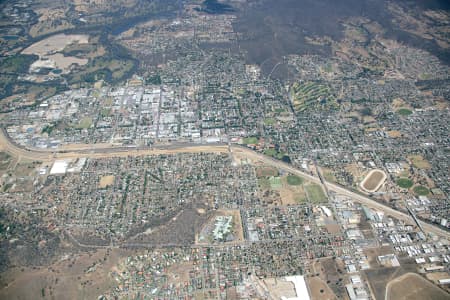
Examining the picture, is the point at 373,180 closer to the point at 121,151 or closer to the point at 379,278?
the point at 379,278

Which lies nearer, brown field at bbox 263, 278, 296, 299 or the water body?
brown field at bbox 263, 278, 296, 299

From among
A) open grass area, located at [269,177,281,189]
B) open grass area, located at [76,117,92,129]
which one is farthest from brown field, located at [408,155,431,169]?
open grass area, located at [76,117,92,129]

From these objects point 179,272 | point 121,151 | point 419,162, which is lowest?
point 179,272

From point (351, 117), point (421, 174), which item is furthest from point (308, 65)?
point (421, 174)

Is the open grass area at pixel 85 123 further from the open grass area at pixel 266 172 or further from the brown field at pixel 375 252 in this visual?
the brown field at pixel 375 252

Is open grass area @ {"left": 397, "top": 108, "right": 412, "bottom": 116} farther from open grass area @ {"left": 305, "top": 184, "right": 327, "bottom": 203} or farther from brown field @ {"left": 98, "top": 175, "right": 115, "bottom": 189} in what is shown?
brown field @ {"left": 98, "top": 175, "right": 115, "bottom": 189}

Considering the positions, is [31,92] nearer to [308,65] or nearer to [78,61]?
[78,61]

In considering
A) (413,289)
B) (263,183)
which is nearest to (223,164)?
(263,183)
